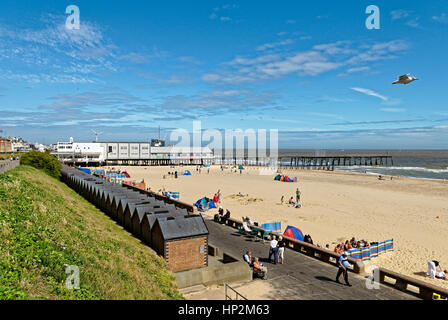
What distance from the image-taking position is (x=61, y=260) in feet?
29.6

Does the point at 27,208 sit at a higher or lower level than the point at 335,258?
higher

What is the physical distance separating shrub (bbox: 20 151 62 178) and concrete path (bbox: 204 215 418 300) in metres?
38.2

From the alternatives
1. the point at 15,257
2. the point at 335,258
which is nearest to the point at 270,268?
the point at 335,258

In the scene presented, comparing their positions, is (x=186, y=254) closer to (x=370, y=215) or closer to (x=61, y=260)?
(x=61, y=260)

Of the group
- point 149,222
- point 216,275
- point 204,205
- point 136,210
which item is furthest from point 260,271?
A: point 204,205

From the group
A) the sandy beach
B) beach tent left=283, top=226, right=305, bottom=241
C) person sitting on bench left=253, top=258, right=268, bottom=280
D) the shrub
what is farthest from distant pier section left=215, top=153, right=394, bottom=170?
person sitting on bench left=253, top=258, right=268, bottom=280

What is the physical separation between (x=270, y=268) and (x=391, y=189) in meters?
43.5

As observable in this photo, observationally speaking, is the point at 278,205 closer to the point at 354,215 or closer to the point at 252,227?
the point at 354,215

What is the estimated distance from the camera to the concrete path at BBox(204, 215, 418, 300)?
458 inches

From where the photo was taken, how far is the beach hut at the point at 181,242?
13.5m

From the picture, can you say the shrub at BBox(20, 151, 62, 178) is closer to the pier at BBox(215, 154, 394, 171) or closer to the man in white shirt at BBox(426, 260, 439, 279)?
the man in white shirt at BBox(426, 260, 439, 279)

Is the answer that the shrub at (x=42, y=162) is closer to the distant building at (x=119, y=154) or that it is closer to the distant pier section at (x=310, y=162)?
the distant building at (x=119, y=154)

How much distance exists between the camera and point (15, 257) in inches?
316

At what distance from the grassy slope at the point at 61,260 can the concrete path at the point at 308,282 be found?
4838 millimetres
